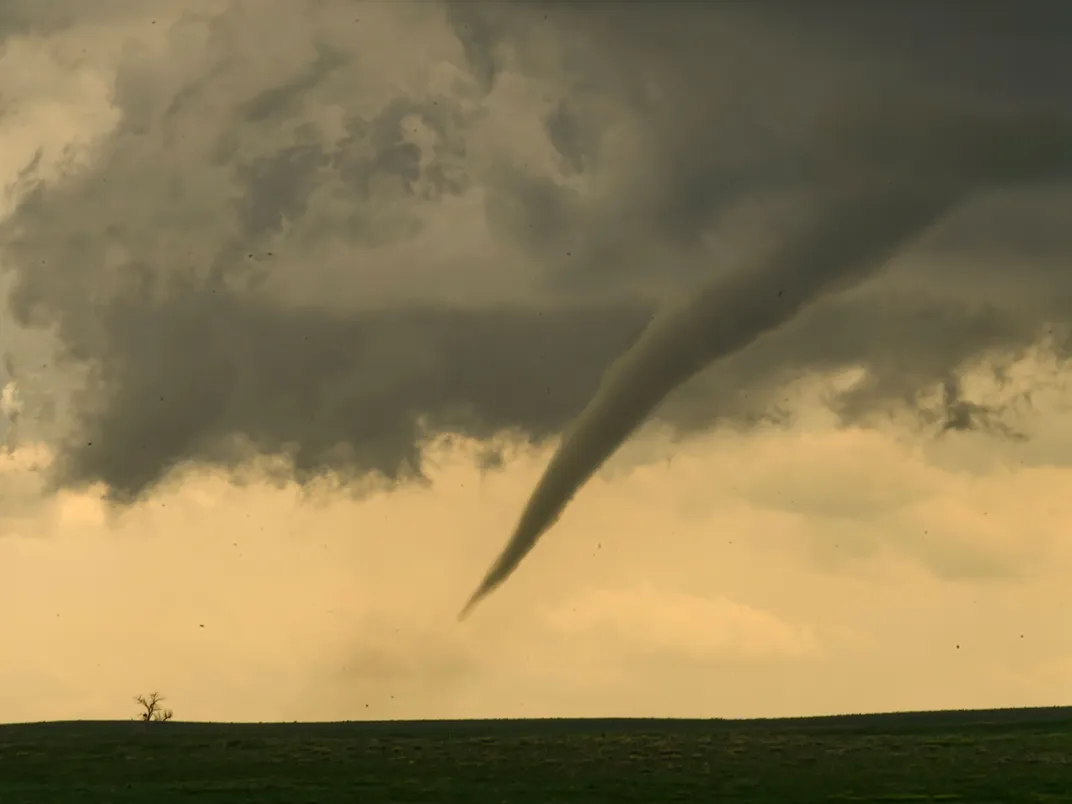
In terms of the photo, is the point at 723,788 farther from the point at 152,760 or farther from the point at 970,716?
the point at 970,716

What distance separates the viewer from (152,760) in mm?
101438

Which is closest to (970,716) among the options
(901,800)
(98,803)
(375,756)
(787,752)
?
(787,752)

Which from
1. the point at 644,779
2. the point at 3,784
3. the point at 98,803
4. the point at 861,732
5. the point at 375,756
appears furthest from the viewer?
the point at 861,732

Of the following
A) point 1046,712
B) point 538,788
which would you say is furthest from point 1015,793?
point 1046,712

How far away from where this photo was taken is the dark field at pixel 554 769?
7688 centimetres

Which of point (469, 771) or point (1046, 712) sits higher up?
point (1046, 712)

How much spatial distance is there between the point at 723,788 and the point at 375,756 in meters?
30.6

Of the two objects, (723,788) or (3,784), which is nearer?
(723,788)

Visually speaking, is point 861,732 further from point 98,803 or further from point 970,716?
point 98,803

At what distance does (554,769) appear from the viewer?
8900 centimetres

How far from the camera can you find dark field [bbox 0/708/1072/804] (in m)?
76.9

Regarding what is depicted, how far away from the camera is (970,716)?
630 feet

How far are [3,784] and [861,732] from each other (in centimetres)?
7714

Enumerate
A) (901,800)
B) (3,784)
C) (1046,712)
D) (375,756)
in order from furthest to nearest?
(1046,712) → (375,756) → (3,784) → (901,800)
